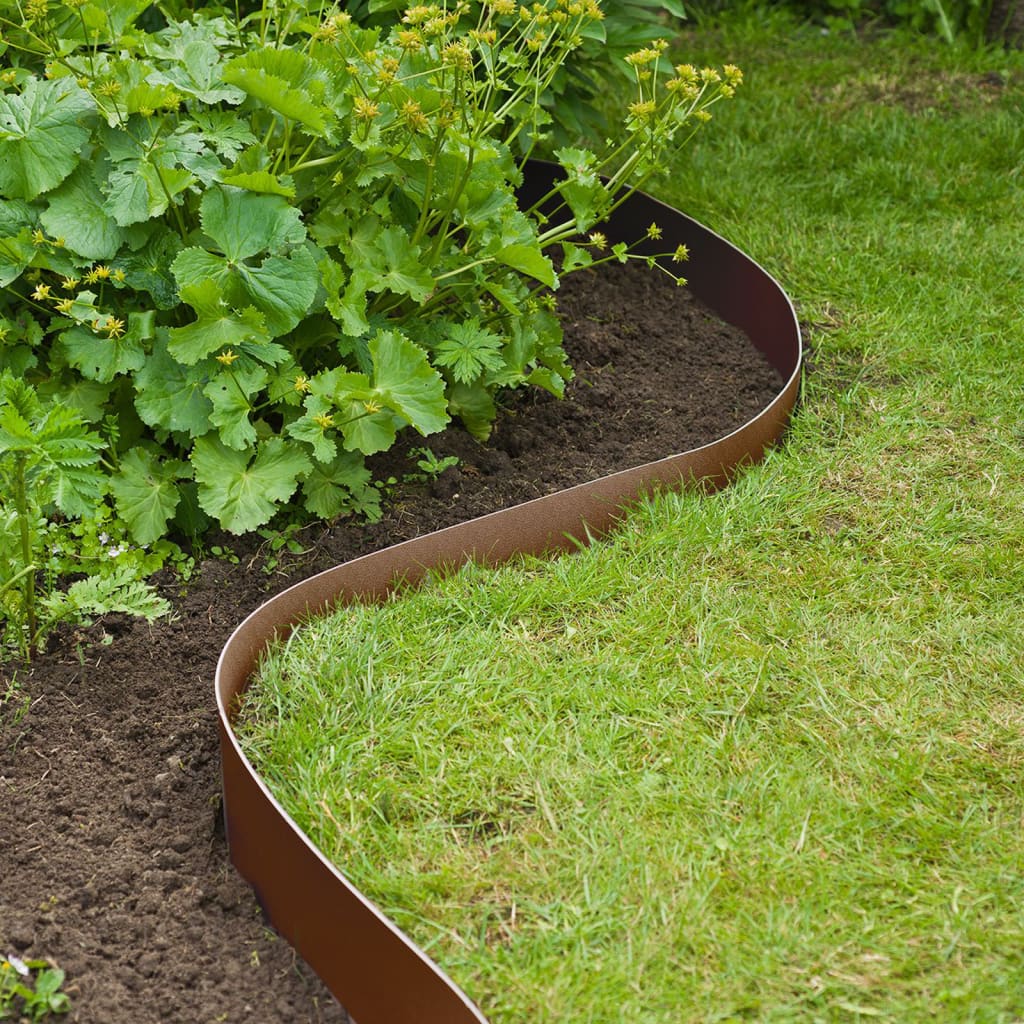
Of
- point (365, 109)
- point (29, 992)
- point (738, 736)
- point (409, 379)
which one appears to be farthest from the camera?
point (409, 379)

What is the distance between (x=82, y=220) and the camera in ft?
8.73

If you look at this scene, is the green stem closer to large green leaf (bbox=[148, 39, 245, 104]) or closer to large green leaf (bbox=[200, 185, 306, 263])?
large green leaf (bbox=[200, 185, 306, 263])

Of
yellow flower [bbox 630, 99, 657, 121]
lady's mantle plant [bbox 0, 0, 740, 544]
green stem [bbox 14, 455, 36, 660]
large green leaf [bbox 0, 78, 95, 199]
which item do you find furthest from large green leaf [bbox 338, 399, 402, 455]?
yellow flower [bbox 630, 99, 657, 121]

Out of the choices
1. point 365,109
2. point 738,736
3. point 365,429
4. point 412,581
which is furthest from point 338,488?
point 738,736

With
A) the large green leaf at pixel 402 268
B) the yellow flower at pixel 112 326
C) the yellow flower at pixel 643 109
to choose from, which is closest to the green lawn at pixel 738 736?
the large green leaf at pixel 402 268

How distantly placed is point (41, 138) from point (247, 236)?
1.59 ft

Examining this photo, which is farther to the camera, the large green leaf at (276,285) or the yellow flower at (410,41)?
the large green leaf at (276,285)

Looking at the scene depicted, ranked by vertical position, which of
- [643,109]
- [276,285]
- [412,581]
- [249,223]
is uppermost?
[643,109]

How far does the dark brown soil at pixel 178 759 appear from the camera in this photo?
201 centimetres

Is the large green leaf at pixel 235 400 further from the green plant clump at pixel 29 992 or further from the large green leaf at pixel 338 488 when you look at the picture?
the green plant clump at pixel 29 992

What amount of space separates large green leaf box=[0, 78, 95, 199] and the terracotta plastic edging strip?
1028 millimetres

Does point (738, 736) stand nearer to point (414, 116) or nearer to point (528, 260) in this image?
point (528, 260)

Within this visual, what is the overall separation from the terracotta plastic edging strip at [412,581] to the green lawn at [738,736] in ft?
0.24

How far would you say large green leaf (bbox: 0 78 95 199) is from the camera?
102 inches
